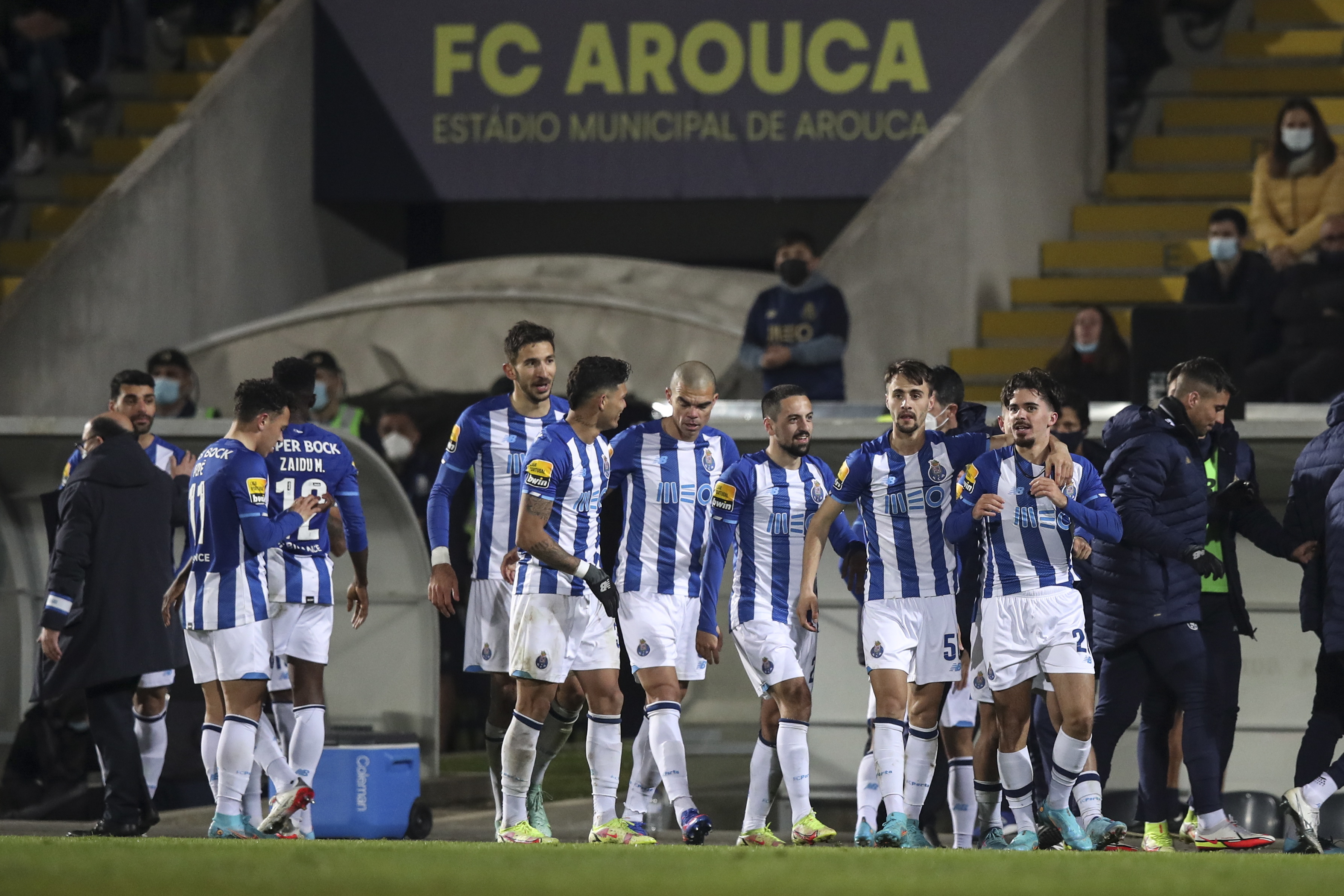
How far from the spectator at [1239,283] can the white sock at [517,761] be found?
18.5 feet

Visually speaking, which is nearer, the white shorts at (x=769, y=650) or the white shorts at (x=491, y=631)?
the white shorts at (x=769, y=650)

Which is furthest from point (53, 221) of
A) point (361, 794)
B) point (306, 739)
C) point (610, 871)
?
point (610, 871)

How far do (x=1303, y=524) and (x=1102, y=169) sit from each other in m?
7.05

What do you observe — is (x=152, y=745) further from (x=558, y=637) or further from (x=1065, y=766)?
(x=1065, y=766)

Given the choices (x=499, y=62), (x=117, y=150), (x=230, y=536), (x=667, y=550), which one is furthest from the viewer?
(x=117, y=150)

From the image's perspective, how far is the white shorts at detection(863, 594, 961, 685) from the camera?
28.4ft

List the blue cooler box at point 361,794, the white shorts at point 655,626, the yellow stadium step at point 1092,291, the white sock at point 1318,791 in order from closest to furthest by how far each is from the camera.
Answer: the white sock at point 1318,791 < the white shorts at point 655,626 < the blue cooler box at point 361,794 < the yellow stadium step at point 1092,291

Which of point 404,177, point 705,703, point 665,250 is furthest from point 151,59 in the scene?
point 705,703

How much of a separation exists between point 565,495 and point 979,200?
21.0ft

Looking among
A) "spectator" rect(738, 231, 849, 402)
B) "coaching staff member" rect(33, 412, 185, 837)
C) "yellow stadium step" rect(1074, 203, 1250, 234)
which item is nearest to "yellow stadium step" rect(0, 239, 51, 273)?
"spectator" rect(738, 231, 849, 402)

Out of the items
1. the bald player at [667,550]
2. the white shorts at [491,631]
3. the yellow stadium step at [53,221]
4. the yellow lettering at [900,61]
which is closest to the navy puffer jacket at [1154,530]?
the bald player at [667,550]

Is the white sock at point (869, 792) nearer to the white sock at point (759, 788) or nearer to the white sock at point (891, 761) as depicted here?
the white sock at point (891, 761)

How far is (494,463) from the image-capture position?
9.32 meters

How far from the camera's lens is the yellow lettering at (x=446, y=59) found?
18.2 meters
